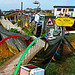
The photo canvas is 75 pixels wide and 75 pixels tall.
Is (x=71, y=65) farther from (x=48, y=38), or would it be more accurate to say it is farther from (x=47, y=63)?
(x=48, y=38)

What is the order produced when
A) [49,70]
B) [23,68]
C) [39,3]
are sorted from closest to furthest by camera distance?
[23,68]
[49,70]
[39,3]

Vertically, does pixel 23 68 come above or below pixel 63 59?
above

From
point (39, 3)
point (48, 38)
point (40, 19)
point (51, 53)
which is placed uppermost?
point (39, 3)

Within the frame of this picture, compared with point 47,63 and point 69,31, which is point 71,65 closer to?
point 47,63

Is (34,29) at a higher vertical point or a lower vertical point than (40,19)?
lower

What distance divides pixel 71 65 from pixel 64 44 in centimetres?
165

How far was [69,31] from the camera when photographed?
59.3ft

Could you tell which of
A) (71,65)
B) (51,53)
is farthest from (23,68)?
(71,65)

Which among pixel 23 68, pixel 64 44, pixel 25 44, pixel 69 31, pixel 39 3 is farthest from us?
pixel 39 3

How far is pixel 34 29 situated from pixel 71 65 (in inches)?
335

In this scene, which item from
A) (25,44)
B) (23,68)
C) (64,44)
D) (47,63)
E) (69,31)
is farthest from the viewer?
(69,31)

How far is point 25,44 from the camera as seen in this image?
13.3 metres

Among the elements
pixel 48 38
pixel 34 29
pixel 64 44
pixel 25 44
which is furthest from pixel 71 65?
pixel 34 29

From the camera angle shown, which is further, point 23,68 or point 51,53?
point 51,53
